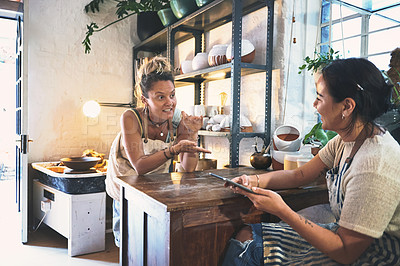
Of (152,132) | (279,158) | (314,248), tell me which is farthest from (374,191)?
(152,132)

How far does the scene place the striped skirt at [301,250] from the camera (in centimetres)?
112

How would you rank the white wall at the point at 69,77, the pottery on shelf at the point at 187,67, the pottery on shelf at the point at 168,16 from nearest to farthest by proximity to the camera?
the pottery on shelf at the point at 187,67
the pottery on shelf at the point at 168,16
the white wall at the point at 69,77

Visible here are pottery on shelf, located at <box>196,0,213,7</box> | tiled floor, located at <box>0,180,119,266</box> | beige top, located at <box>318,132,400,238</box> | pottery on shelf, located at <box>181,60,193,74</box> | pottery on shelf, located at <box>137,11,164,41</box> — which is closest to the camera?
beige top, located at <box>318,132,400,238</box>

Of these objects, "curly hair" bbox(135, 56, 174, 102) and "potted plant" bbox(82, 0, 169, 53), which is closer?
"curly hair" bbox(135, 56, 174, 102)

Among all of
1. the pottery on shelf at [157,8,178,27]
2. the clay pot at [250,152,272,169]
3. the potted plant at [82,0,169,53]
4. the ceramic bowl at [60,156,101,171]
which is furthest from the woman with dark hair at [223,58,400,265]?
the potted plant at [82,0,169,53]

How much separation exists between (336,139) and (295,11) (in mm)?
1367

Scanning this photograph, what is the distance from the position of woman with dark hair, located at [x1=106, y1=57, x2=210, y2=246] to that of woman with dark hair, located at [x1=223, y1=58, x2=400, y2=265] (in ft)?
2.35

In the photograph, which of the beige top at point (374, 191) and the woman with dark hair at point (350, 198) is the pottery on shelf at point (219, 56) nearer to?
the woman with dark hair at point (350, 198)

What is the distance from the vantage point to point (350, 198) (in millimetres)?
1082

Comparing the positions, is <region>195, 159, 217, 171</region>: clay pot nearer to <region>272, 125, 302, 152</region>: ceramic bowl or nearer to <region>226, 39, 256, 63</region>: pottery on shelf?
<region>272, 125, 302, 152</region>: ceramic bowl

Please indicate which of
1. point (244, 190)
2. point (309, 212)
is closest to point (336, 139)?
point (309, 212)

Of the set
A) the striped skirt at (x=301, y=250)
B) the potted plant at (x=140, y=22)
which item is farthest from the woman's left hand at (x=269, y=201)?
the potted plant at (x=140, y=22)

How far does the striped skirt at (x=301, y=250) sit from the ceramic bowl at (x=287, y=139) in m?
0.78

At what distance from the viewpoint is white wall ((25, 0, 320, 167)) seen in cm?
298
